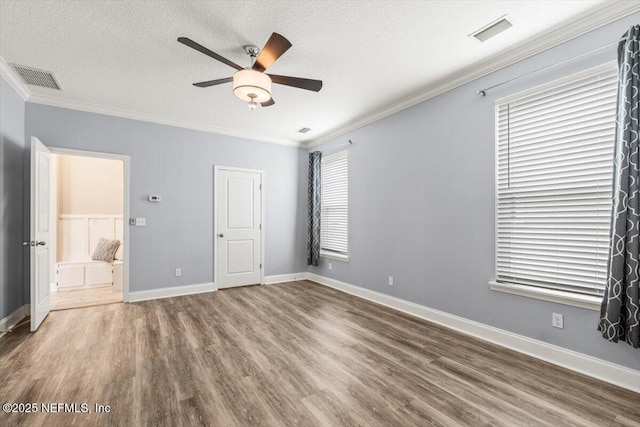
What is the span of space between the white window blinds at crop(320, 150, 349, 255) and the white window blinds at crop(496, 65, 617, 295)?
8.62 ft

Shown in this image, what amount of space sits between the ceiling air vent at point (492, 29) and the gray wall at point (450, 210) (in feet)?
1.64

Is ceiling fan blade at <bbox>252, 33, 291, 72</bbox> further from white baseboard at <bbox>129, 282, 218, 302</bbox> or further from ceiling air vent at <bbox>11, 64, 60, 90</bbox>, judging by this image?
white baseboard at <bbox>129, 282, 218, 302</bbox>

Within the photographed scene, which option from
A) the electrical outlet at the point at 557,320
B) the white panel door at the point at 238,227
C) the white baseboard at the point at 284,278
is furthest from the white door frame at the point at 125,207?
the electrical outlet at the point at 557,320

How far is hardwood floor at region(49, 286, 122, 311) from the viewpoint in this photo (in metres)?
4.20

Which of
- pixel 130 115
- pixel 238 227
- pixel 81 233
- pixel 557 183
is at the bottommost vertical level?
pixel 81 233

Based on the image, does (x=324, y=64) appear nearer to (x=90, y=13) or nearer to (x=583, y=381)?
(x=90, y=13)

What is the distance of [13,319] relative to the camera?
3.44m

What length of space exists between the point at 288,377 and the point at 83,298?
422 cm

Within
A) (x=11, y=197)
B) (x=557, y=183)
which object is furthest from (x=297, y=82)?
(x=11, y=197)

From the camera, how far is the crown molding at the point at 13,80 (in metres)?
3.06

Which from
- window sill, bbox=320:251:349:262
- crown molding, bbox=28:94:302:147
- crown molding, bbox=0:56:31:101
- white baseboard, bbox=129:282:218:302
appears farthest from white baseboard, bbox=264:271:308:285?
crown molding, bbox=0:56:31:101

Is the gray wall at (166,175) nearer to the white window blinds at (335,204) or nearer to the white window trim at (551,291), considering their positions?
the white window blinds at (335,204)

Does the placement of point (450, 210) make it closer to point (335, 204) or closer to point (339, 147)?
point (335, 204)

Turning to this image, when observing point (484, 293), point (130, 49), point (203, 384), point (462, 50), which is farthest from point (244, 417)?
point (462, 50)
